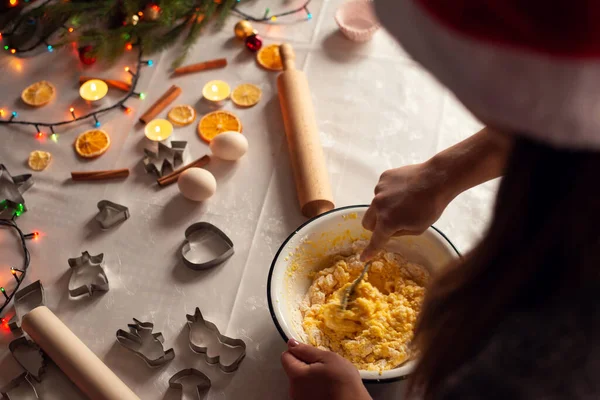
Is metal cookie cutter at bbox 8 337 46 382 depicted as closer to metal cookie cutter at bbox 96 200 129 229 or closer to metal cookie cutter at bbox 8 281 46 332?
metal cookie cutter at bbox 8 281 46 332

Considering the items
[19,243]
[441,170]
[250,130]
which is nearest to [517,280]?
[441,170]

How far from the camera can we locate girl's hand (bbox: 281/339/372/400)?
776mm

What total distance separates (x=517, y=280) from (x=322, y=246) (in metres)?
0.50

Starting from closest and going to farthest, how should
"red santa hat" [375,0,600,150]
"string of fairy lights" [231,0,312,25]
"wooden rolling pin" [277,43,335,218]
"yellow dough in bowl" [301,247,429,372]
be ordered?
"red santa hat" [375,0,600,150], "yellow dough in bowl" [301,247,429,372], "wooden rolling pin" [277,43,335,218], "string of fairy lights" [231,0,312,25]

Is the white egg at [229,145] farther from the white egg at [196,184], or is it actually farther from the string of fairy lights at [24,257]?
the string of fairy lights at [24,257]

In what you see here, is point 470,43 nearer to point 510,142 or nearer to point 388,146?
point 510,142

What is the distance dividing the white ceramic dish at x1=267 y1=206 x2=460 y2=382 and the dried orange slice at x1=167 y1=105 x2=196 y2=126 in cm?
44

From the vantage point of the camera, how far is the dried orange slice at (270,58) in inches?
52.9

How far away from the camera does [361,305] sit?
92 cm

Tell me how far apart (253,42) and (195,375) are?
2.53ft

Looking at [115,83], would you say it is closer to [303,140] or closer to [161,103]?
[161,103]

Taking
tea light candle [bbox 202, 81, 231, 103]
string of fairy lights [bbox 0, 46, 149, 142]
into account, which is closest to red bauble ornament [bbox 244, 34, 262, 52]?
tea light candle [bbox 202, 81, 231, 103]

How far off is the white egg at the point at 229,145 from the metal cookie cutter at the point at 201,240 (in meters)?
0.15

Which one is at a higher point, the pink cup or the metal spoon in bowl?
the pink cup
